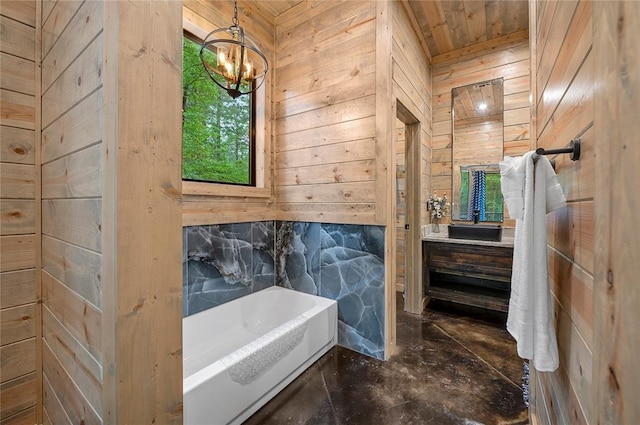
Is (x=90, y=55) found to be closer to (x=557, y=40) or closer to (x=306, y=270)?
(x=557, y=40)

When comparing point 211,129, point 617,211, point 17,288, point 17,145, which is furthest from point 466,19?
point 17,288

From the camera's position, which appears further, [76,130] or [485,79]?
[485,79]

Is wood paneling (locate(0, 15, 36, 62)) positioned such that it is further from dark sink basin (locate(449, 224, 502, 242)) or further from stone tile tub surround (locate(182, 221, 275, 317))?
dark sink basin (locate(449, 224, 502, 242))

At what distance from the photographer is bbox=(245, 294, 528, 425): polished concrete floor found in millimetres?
1649

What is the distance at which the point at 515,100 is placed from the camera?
3.12m

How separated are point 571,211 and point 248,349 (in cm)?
170

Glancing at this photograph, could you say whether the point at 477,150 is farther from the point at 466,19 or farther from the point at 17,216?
the point at 17,216

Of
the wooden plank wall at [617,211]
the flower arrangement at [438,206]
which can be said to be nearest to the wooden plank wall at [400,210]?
the flower arrangement at [438,206]

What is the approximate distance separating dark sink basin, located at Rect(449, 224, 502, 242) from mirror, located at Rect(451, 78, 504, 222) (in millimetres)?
171

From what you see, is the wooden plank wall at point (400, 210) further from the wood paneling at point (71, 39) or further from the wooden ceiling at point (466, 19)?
the wood paneling at point (71, 39)

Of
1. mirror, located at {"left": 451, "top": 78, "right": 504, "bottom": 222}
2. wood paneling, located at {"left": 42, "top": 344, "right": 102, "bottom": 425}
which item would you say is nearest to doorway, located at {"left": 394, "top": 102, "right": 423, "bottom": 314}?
mirror, located at {"left": 451, "top": 78, "right": 504, "bottom": 222}

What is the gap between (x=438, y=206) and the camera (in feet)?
11.5

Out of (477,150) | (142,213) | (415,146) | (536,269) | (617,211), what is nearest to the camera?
(617,211)

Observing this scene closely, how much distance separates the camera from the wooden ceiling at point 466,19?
2635 millimetres
